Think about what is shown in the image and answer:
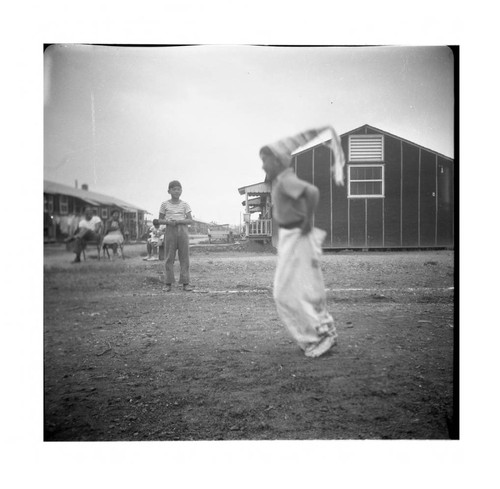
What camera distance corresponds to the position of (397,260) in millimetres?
2602

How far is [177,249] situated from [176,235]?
10 centimetres

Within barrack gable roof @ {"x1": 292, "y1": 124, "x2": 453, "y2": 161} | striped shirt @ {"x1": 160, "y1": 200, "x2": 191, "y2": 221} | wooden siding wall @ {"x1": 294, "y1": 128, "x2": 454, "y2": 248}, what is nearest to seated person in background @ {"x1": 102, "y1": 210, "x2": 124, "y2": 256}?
striped shirt @ {"x1": 160, "y1": 200, "x2": 191, "y2": 221}

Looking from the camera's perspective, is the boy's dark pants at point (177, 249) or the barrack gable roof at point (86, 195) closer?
the barrack gable roof at point (86, 195)

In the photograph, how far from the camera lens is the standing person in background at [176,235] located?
2514 millimetres

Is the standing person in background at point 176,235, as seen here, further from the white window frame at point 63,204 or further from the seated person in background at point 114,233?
the white window frame at point 63,204

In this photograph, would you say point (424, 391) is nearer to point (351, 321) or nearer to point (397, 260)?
point (351, 321)

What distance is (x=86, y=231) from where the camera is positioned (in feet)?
7.97

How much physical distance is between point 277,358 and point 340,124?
1.56m

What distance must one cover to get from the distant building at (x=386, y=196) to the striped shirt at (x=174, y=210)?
1.29 feet

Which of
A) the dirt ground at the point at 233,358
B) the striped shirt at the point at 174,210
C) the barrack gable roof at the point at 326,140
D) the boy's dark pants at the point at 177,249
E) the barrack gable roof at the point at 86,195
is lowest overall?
the dirt ground at the point at 233,358

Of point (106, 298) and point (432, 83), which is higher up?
point (432, 83)

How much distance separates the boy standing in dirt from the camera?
7.85 ft

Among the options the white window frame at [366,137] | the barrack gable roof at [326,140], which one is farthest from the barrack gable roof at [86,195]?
the white window frame at [366,137]

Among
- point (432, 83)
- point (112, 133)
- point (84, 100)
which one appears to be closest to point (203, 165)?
point (112, 133)
